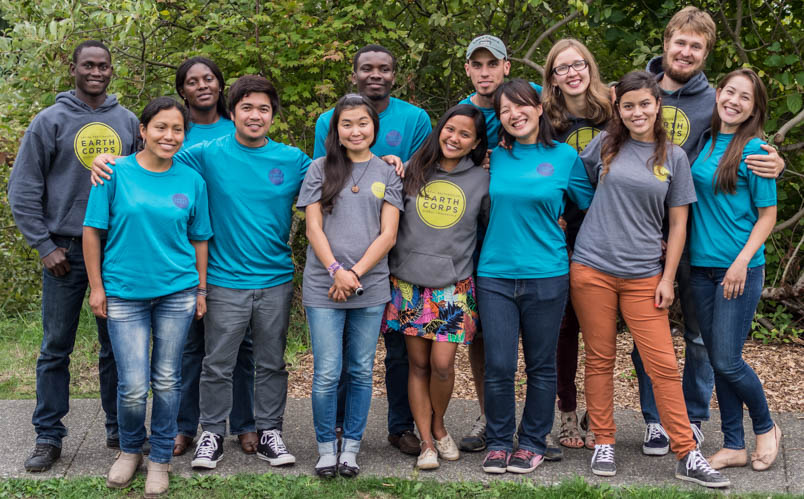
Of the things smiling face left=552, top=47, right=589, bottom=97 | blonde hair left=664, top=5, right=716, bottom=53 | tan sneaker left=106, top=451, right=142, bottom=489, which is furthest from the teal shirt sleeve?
tan sneaker left=106, top=451, right=142, bottom=489

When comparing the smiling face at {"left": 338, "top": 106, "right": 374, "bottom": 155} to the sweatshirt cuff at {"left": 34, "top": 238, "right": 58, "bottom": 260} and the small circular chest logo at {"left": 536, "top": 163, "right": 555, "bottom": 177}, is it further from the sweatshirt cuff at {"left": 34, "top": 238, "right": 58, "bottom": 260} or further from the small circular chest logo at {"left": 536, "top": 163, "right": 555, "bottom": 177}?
the sweatshirt cuff at {"left": 34, "top": 238, "right": 58, "bottom": 260}

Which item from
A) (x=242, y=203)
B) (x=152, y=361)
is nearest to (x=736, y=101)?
(x=242, y=203)

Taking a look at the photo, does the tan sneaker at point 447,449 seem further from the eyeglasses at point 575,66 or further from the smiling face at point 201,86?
the smiling face at point 201,86

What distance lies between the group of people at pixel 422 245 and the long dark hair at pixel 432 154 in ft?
0.06

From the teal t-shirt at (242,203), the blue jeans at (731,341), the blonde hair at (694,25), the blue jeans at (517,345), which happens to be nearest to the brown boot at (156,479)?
the teal t-shirt at (242,203)

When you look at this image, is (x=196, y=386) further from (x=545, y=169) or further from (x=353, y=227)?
(x=545, y=169)

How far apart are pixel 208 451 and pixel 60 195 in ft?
4.89

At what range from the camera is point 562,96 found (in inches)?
163

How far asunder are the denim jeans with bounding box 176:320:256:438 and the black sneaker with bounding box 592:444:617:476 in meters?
1.84

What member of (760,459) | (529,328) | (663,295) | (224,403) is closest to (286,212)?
(224,403)

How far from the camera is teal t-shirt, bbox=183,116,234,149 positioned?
13.6ft

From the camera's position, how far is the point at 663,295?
3.78 metres

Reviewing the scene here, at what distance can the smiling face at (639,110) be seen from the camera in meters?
3.73

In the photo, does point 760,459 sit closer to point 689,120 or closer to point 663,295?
point 663,295
